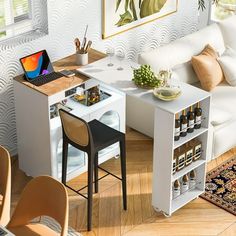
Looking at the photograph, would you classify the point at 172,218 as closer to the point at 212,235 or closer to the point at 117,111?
the point at 212,235

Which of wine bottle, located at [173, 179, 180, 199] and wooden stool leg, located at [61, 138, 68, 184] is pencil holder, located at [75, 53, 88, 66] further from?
wine bottle, located at [173, 179, 180, 199]

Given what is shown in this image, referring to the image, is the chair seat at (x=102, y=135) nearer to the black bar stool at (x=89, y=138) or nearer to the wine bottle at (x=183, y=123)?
the black bar stool at (x=89, y=138)

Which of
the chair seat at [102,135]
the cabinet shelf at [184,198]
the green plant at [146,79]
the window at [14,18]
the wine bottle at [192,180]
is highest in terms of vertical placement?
the window at [14,18]

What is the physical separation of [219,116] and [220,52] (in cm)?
106

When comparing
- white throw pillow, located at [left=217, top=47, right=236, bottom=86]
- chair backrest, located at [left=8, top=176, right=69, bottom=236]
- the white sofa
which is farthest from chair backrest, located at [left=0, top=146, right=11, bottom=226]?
white throw pillow, located at [left=217, top=47, right=236, bottom=86]

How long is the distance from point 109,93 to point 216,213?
1.33m

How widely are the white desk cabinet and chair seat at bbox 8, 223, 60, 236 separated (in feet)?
3.59

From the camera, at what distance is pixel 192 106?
17.3 ft

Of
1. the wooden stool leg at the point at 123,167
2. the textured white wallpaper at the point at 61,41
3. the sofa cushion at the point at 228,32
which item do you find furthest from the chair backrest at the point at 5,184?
the sofa cushion at the point at 228,32

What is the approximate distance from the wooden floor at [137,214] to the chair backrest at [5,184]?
35.4 inches

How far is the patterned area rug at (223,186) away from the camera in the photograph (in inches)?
216

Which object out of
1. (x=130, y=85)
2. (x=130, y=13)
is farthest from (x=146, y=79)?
(x=130, y=13)

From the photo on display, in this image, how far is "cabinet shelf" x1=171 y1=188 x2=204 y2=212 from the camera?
5320 millimetres

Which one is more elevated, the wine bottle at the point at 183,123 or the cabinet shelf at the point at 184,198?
the wine bottle at the point at 183,123
